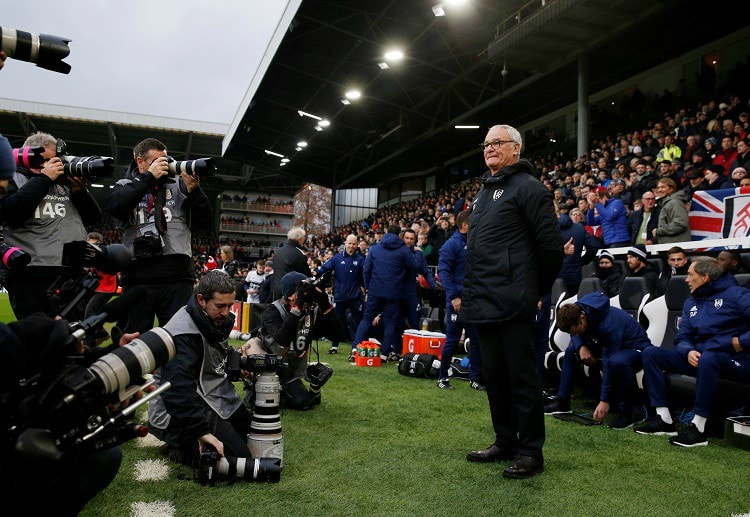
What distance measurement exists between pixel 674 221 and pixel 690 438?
3686mm

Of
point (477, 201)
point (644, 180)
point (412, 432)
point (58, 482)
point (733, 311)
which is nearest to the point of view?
point (58, 482)

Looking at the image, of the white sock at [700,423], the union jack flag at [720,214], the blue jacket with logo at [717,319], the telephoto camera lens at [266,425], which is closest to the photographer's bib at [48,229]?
the telephoto camera lens at [266,425]

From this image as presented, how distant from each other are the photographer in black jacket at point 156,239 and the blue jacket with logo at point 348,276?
5.15 meters

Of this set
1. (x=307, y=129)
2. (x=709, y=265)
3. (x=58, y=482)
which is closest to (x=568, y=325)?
(x=709, y=265)

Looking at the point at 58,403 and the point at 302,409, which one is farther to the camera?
the point at 302,409

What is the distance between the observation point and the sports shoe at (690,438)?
367 centimetres

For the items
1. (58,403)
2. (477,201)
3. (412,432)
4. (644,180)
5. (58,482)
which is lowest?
(412,432)

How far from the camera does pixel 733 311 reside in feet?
13.2

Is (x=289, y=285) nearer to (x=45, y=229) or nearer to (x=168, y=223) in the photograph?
(x=168, y=223)

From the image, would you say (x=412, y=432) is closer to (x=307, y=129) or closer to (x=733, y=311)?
(x=733, y=311)

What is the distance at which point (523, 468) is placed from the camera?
9.57 feet

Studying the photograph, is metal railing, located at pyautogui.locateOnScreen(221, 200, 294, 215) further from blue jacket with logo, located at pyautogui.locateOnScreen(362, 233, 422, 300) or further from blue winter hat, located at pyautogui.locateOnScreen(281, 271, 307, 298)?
blue winter hat, located at pyautogui.locateOnScreen(281, 271, 307, 298)

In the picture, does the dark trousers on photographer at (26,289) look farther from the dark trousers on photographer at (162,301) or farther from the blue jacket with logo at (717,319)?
the blue jacket with logo at (717,319)

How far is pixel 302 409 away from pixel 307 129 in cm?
2010
